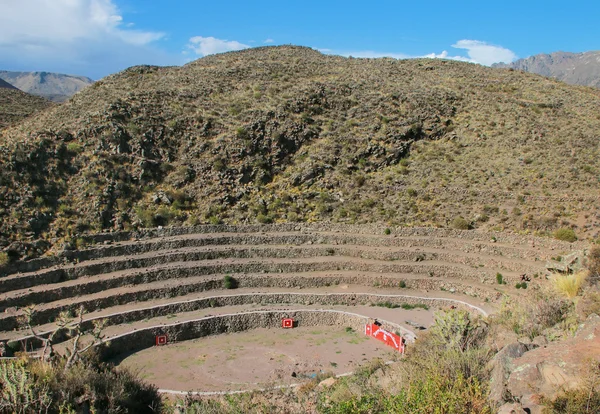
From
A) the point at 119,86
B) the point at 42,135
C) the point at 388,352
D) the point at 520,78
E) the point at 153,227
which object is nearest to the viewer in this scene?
the point at 388,352

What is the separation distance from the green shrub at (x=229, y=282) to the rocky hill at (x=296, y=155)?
7140mm

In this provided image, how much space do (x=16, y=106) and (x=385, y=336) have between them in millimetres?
49889

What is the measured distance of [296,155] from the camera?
4316cm

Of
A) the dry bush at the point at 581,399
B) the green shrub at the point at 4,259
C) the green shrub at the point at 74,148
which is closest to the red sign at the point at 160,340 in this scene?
the green shrub at the point at 4,259

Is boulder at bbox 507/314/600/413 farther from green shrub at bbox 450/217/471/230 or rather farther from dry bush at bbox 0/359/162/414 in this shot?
green shrub at bbox 450/217/471/230

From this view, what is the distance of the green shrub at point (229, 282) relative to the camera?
2884 centimetres

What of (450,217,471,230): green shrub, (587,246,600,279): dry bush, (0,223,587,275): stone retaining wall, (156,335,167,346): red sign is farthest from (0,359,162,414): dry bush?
(450,217,471,230): green shrub

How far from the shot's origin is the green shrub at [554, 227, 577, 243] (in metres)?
29.6

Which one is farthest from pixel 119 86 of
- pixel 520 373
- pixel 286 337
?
pixel 520 373

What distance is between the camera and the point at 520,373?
27.8 feet

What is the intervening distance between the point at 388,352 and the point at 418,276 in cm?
867

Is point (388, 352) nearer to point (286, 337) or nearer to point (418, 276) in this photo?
point (286, 337)

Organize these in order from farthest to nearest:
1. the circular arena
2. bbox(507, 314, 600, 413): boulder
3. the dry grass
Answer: the circular arena
the dry grass
bbox(507, 314, 600, 413): boulder

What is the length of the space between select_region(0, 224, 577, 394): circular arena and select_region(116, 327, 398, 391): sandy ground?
3.8 inches
